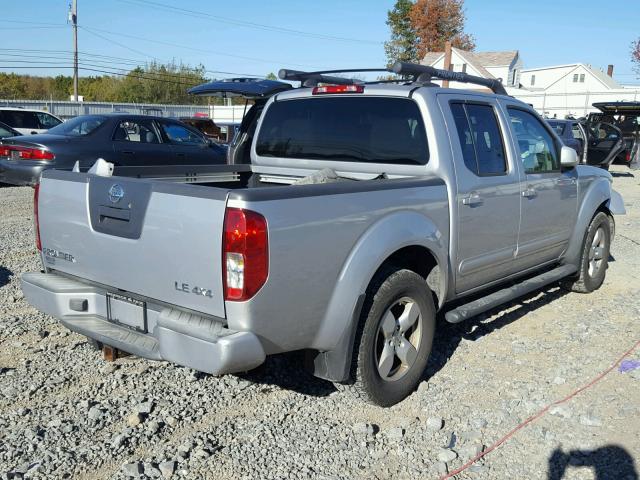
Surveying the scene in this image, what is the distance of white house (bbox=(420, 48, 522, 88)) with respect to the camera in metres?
52.5

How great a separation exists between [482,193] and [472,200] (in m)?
0.16

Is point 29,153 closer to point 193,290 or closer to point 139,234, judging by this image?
point 139,234

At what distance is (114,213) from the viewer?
3385mm

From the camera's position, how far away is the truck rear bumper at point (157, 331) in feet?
9.64

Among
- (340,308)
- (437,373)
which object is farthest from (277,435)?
(437,373)

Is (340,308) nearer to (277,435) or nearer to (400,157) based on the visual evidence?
(277,435)

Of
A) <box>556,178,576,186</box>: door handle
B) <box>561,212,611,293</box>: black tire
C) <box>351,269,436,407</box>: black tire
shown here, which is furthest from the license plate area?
<box>561,212,611,293</box>: black tire

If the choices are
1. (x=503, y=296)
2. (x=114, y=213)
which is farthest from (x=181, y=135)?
(x=114, y=213)

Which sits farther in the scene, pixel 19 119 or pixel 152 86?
pixel 152 86

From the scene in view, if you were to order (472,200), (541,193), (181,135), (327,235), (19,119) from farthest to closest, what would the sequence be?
(19,119) < (181,135) < (541,193) < (472,200) < (327,235)

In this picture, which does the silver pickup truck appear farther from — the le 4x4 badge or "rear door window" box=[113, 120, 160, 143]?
"rear door window" box=[113, 120, 160, 143]

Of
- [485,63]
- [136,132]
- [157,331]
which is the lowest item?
[157,331]

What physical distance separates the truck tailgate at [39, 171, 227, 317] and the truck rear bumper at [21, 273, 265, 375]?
0.08 metres

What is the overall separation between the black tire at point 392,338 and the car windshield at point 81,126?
8936 mm
